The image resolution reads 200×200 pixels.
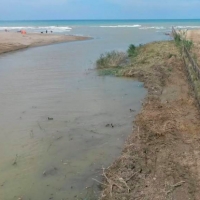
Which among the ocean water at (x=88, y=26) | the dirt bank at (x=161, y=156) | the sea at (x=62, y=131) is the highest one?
the ocean water at (x=88, y=26)

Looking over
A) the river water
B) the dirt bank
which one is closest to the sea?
the river water

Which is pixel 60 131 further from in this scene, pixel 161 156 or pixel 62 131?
pixel 161 156

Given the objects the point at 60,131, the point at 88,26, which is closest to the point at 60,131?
the point at 60,131

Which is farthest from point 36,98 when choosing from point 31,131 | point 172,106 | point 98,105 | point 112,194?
point 112,194

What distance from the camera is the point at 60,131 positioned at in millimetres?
8266

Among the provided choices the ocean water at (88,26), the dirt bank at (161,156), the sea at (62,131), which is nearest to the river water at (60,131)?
the sea at (62,131)

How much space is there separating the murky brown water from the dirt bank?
46 centimetres

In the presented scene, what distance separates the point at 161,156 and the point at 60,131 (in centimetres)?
308

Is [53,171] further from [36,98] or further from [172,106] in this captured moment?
[36,98]

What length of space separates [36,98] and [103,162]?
229 inches

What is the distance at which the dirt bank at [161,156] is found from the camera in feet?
16.7

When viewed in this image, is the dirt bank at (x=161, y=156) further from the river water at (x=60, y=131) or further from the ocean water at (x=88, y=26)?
the ocean water at (x=88, y=26)

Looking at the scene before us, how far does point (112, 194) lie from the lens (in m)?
5.05

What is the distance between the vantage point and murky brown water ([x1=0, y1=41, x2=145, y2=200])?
19.1 feet
